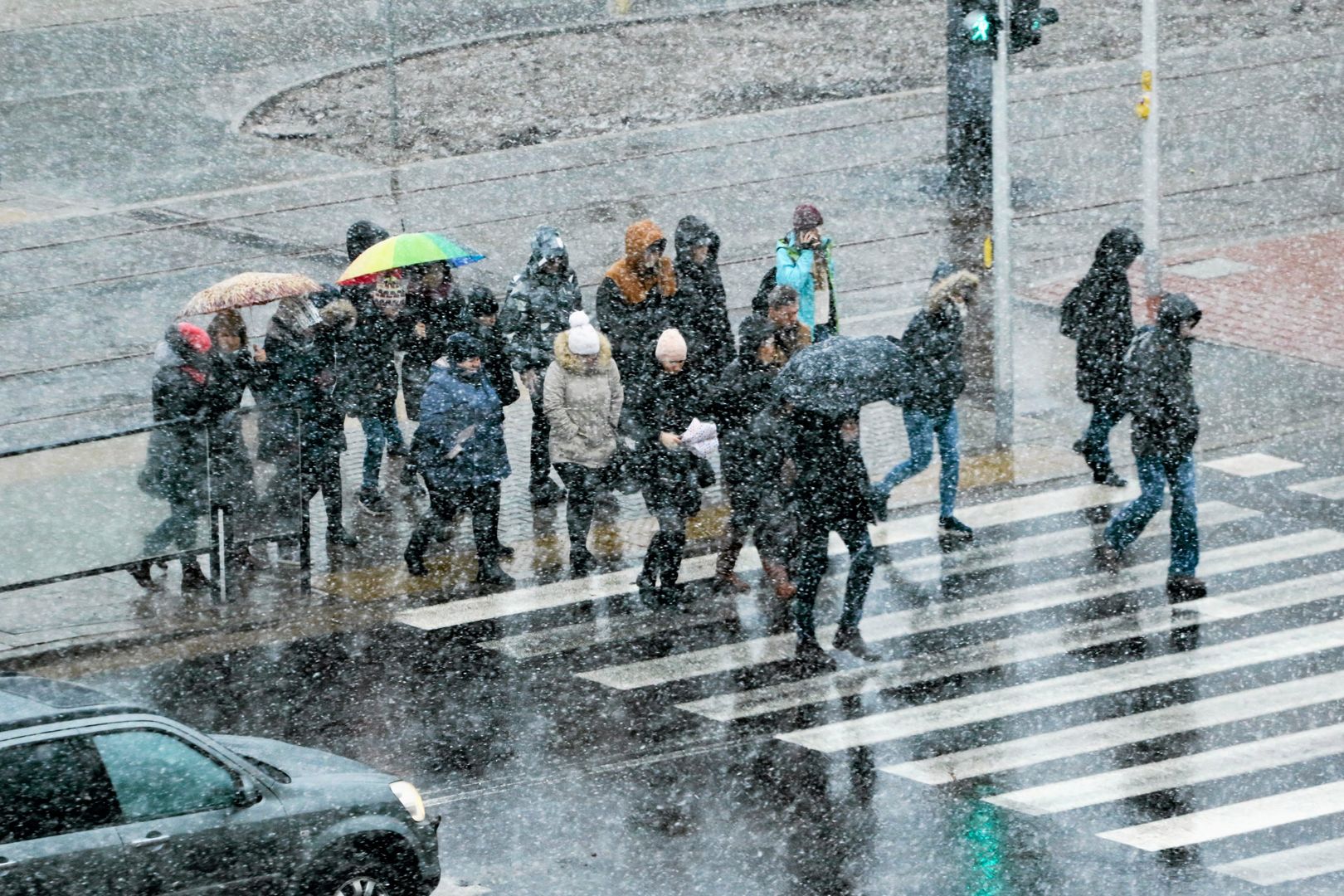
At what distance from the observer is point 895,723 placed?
11.6m

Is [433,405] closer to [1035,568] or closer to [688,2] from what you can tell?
[1035,568]

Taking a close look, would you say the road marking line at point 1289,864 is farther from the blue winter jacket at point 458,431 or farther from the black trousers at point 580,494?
the blue winter jacket at point 458,431

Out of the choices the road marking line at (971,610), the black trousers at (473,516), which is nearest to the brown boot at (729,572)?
the road marking line at (971,610)

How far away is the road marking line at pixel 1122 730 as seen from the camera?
36.3ft

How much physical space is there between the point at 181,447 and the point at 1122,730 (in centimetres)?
554

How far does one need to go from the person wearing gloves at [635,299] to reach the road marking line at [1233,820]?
214 inches

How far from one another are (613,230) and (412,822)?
1384 centimetres

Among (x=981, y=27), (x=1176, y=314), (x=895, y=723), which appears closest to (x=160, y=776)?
(x=895, y=723)

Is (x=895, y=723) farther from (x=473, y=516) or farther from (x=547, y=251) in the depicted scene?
(x=547, y=251)

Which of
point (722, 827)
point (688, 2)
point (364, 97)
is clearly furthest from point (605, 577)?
point (688, 2)

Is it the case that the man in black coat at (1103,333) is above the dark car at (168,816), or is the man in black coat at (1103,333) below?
above

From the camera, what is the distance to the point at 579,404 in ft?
44.5

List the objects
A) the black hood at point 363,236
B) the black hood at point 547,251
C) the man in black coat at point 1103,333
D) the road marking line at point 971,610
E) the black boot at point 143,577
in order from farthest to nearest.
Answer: the black hood at point 363,236
the man in black coat at point 1103,333
the black hood at point 547,251
the black boot at point 143,577
the road marking line at point 971,610

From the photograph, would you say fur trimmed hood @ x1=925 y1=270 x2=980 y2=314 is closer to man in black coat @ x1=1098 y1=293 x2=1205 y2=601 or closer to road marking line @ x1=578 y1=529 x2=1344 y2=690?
man in black coat @ x1=1098 y1=293 x2=1205 y2=601
